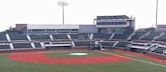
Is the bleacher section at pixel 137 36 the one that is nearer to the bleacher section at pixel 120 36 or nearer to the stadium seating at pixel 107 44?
the bleacher section at pixel 120 36

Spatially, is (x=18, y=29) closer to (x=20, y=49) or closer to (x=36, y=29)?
(x=36, y=29)

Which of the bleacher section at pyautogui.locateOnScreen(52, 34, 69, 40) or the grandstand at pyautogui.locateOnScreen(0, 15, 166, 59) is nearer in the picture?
the grandstand at pyautogui.locateOnScreen(0, 15, 166, 59)

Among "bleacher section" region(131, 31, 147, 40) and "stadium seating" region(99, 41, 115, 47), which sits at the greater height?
"bleacher section" region(131, 31, 147, 40)

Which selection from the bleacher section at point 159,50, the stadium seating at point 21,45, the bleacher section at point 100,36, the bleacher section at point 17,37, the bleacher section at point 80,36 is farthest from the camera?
the bleacher section at point 100,36

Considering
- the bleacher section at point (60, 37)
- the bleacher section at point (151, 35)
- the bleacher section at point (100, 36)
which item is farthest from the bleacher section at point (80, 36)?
the bleacher section at point (151, 35)

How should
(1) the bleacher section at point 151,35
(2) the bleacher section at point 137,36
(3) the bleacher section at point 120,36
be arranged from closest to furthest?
(1) the bleacher section at point 151,35 < (2) the bleacher section at point 137,36 < (3) the bleacher section at point 120,36

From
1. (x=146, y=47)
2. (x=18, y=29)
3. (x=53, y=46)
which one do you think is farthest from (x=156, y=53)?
(x=18, y=29)

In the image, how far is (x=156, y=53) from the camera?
191ft

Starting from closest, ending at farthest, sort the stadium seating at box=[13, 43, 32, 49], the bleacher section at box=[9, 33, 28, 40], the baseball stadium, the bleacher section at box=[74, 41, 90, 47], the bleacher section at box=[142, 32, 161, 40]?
1. the baseball stadium
2. the stadium seating at box=[13, 43, 32, 49]
3. the bleacher section at box=[142, 32, 161, 40]
4. the bleacher section at box=[9, 33, 28, 40]
5. the bleacher section at box=[74, 41, 90, 47]

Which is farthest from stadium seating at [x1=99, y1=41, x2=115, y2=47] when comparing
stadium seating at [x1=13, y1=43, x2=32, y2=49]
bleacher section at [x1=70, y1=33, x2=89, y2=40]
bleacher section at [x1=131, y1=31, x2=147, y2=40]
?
stadium seating at [x1=13, y1=43, x2=32, y2=49]

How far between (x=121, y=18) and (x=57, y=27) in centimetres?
2036

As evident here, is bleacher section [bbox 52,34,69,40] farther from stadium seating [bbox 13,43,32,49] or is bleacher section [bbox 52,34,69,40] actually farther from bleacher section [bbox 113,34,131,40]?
bleacher section [bbox 113,34,131,40]

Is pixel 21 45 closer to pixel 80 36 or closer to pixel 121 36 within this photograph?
pixel 80 36

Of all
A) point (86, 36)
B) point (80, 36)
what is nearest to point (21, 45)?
point (80, 36)
